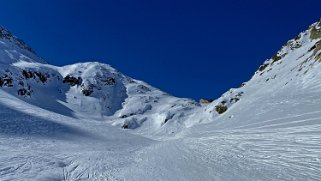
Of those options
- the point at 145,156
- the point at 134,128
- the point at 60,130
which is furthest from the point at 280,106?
the point at 134,128

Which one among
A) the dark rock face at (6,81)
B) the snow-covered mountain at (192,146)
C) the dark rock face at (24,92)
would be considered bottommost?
the snow-covered mountain at (192,146)

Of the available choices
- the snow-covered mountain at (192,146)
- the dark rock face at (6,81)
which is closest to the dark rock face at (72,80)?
the dark rock face at (6,81)

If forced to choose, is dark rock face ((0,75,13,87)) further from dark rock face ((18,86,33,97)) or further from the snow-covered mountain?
the snow-covered mountain

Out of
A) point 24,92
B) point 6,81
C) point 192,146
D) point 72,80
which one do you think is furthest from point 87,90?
point 192,146

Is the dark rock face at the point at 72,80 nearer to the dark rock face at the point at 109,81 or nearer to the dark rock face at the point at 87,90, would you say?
the dark rock face at the point at 87,90

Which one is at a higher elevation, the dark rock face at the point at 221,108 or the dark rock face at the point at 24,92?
the dark rock face at the point at 24,92

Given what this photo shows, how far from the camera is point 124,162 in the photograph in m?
20.3

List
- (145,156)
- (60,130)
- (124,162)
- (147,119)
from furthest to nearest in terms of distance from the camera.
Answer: (147,119) < (60,130) < (145,156) < (124,162)

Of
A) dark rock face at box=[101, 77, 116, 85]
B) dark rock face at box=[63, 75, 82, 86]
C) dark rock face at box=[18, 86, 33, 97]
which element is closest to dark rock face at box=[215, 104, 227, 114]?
dark rock face at box=[18, 86, 33, 97]

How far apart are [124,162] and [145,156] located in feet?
8.90

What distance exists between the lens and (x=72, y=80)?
425 feet

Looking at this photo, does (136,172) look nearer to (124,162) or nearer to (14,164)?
(124,162)

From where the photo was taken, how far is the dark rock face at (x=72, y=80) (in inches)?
5044

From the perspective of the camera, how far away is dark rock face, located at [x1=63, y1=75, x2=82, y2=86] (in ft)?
420
